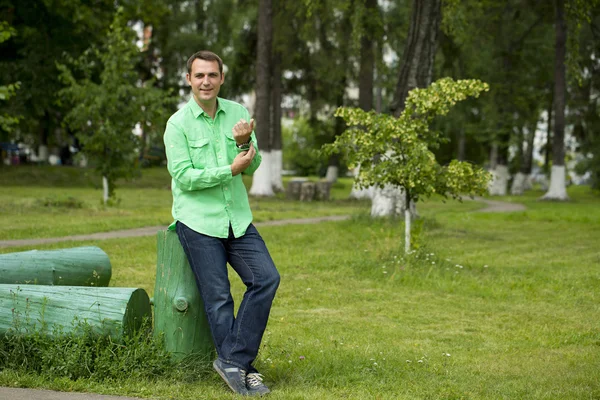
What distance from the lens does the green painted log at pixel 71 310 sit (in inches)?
220

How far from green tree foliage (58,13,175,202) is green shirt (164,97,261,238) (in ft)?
50.1

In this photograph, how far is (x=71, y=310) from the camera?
5680mm

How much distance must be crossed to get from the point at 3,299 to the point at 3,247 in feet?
23.5

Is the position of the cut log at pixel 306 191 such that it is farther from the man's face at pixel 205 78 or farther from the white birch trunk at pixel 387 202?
the man's face at pixel 205 78

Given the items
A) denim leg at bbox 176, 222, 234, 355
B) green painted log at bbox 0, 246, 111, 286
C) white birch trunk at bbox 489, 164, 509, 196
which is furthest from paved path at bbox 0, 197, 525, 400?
white birch trunk at bbox 489, 164, 509, 196

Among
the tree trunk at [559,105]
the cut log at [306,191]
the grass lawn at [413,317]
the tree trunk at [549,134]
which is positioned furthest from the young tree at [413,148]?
the tree trunk at [549,134]

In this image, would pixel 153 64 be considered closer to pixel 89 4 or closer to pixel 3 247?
pixel 89 4

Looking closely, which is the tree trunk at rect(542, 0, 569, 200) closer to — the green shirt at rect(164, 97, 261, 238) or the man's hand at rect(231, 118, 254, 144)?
the green shirt at rect(164, 97, 261, 238)

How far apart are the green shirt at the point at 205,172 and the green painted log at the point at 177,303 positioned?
0.93ft

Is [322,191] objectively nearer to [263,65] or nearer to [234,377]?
[263,65]

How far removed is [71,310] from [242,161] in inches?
61.6

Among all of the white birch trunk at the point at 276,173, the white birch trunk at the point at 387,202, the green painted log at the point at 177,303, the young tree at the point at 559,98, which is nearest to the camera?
the green painted log at the point at 177,303

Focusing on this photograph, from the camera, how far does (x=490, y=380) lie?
605 centimetres

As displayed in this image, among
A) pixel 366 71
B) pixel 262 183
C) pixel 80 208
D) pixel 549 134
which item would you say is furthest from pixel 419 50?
pixel 549 134
